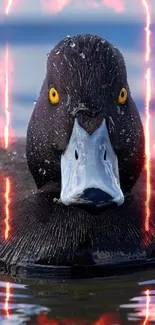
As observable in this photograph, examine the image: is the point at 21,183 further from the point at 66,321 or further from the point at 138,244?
the point at 66,321

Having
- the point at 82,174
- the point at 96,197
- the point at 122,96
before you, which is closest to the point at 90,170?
the point at 82,174

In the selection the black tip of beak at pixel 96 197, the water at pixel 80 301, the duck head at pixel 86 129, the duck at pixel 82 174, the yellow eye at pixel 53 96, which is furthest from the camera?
the yellow eye at pixel 53 96

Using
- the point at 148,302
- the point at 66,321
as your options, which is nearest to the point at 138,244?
the point at 148,302

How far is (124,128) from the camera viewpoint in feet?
26.1

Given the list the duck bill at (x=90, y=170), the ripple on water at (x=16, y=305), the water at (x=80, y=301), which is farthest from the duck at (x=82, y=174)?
the ripple on water at (x=16, y=305)

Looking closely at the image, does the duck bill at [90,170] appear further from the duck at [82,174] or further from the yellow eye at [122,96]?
the yellow eye at [122,96]

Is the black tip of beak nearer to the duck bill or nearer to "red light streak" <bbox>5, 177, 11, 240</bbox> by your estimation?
the duck bill

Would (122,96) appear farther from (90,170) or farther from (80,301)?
(80,301)

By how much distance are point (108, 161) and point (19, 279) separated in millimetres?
950

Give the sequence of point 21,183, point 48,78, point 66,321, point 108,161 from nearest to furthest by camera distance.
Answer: point 66,321, point 108,161, point 48,78, point 21,183

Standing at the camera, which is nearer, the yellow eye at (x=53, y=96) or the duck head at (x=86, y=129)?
the duck head at (x=86, y=129)

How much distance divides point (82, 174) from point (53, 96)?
2.82 feet

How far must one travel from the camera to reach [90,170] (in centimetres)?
728

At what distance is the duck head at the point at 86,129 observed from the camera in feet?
23.9
